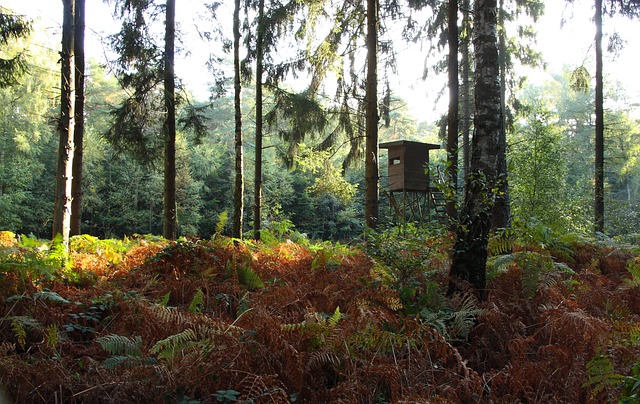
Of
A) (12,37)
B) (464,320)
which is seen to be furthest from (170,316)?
(12,37)

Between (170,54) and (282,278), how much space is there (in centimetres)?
838

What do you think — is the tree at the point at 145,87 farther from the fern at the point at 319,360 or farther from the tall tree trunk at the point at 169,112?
the fern at the point at 319,360

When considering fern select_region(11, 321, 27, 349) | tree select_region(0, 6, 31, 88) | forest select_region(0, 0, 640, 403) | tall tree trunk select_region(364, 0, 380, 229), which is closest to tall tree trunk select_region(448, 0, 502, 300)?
forest select_region(0, 0, 640, 403)

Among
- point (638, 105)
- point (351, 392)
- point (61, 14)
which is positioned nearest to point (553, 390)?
point (351, 392)

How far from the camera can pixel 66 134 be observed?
703 cm

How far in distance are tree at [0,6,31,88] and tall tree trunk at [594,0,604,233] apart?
50.9 ft

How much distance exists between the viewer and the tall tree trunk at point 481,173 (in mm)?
4520

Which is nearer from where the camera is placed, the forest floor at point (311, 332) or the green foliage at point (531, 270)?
the forest floor at point (311, 332)

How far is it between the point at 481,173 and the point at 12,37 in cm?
862

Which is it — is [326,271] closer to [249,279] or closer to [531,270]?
[249,279]

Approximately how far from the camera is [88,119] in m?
39.0

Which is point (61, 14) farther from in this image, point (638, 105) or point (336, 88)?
point (638, 105)

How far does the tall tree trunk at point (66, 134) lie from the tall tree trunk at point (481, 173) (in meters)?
5.61

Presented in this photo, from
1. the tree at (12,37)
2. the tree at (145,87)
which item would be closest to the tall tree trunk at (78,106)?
the tree at (12,37)
